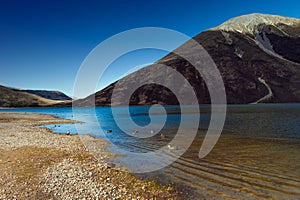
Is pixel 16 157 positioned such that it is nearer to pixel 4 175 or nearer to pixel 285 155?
pixel 4 175

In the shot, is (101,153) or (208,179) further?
(101,153)

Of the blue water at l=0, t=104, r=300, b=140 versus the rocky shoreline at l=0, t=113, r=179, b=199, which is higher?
the blue water at l=0, t=104, r=300, b=140

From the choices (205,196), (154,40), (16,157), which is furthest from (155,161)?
(154,40)

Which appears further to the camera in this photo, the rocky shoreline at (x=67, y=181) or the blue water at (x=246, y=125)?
the blue water at (x=246, y=125)

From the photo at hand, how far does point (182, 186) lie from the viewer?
42.2ft

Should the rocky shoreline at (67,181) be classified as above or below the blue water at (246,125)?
below

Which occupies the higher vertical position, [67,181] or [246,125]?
[246,125]

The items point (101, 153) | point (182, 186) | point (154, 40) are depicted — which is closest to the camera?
point (182, 186)

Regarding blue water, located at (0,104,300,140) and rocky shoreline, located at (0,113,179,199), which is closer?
rocky shoreline, located at (0,113,179,199)

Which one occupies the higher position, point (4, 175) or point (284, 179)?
point (284, 179)

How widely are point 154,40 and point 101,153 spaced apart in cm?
1883

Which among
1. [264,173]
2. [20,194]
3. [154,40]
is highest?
[154,40]

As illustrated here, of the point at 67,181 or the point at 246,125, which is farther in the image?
the point at 246,125

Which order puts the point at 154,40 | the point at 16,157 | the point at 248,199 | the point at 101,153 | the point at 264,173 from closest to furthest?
the point at 248,199
the point at 264,173
the point at 16,157
the point at 101,153
the point at 154,40
